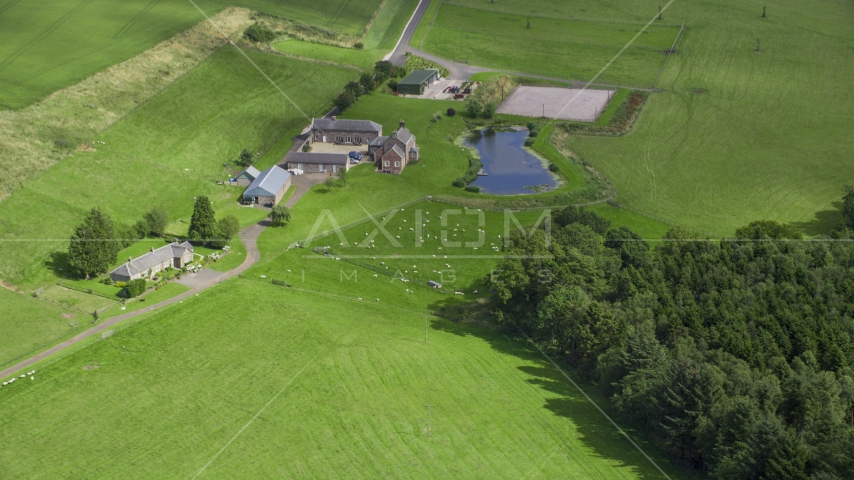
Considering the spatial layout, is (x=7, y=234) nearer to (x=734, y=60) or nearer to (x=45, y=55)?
(x=45, y=55)

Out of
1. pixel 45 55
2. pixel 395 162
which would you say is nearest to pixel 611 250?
pixel 395 162

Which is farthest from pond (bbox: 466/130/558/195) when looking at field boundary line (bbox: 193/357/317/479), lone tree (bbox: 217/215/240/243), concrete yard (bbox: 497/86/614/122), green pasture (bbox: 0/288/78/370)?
green pasture (bbox: 0/288/78/370)

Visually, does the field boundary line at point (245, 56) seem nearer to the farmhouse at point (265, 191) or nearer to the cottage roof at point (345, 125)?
the cottage roof at point (345, 125)

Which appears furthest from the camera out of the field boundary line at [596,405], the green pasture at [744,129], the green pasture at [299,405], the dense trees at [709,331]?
the green pasture at [744,129]

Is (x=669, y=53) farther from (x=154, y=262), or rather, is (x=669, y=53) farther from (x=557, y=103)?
(x=154, y=262)

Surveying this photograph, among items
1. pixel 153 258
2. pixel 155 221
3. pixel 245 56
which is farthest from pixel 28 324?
pixel 245 56

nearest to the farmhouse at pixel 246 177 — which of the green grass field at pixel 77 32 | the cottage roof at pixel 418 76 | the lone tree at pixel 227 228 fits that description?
the lone tree at pixel 227 228
